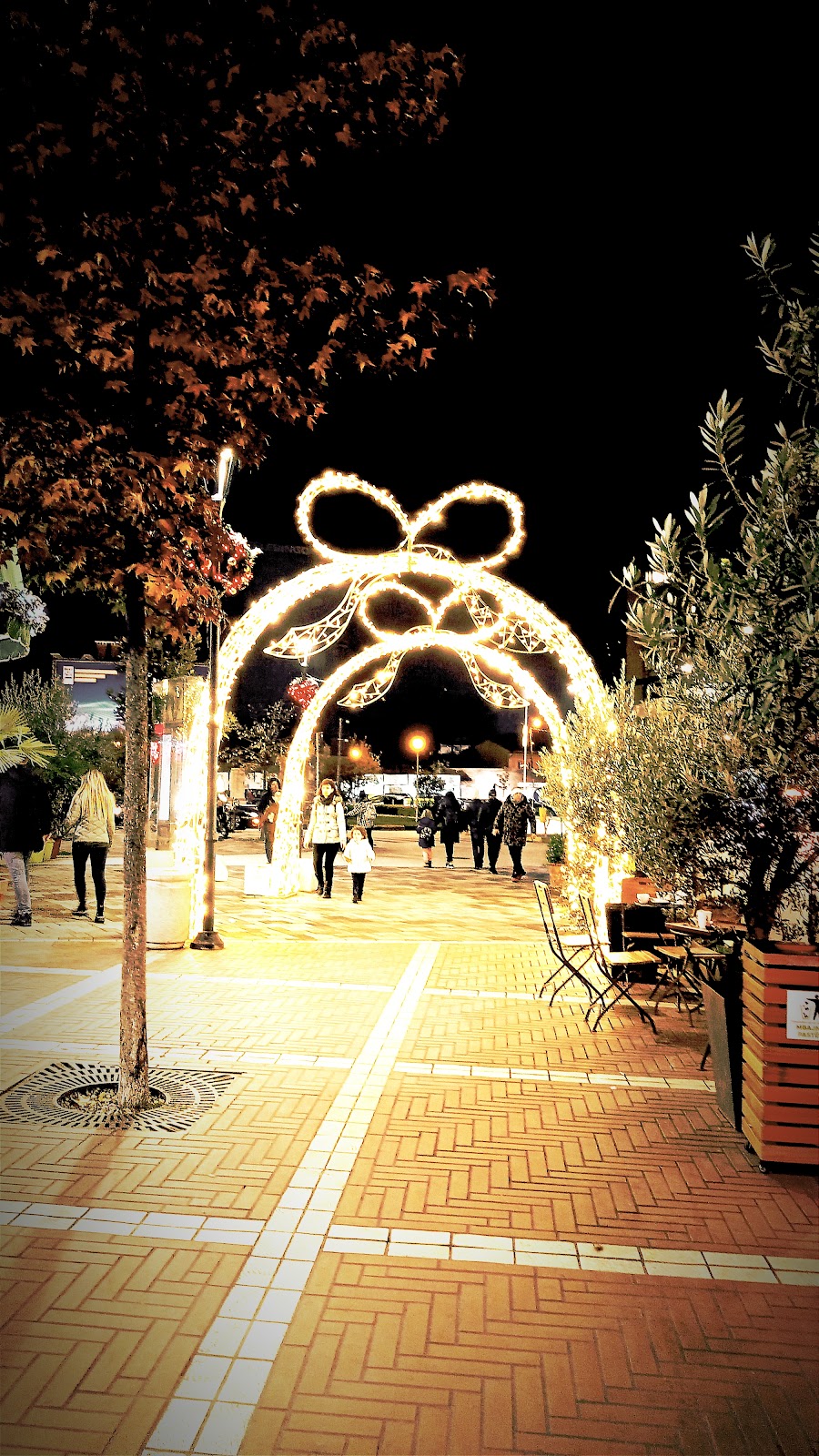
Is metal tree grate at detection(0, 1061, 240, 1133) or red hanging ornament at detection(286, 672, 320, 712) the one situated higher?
red hanging ornament at detection(286, 672, 320, 712)

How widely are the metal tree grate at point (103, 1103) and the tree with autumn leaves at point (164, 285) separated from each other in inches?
8.6

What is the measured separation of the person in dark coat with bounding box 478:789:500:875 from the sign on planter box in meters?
14.9

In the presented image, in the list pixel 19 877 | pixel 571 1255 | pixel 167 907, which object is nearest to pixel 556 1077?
pixel 571 1255

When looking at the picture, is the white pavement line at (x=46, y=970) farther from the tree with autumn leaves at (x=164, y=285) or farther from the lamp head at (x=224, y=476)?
the lamp head at (x=224, y=476)

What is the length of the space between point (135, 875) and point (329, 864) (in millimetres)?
9167

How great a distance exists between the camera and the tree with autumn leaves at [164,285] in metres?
4.41

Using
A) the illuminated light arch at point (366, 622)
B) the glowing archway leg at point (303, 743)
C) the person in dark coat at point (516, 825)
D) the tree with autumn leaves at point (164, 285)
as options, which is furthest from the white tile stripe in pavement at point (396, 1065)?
the person in dark coat at point (516, 825)

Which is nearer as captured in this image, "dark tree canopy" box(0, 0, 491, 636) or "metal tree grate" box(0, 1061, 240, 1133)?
"dark tree canopy" box(0, 0, 491, 636)

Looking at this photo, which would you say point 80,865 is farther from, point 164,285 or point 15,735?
point 164,285

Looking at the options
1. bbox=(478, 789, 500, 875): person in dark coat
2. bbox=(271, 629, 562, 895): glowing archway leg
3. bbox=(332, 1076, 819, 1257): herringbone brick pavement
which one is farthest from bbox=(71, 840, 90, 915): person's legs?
bbox=(478, 789, 500, 875): person in dark coat

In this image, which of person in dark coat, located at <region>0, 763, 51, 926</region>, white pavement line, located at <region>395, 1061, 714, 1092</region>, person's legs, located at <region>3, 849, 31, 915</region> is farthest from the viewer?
person's legs, located at <region>3, 849, 31, 915</region>

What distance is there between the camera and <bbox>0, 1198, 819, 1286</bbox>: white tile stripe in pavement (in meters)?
3.80

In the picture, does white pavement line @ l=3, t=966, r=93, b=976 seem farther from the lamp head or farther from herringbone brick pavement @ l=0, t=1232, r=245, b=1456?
herringbone brick pavement @ l=0, t=1232, r=245, b=1456

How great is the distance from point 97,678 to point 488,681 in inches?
1255
